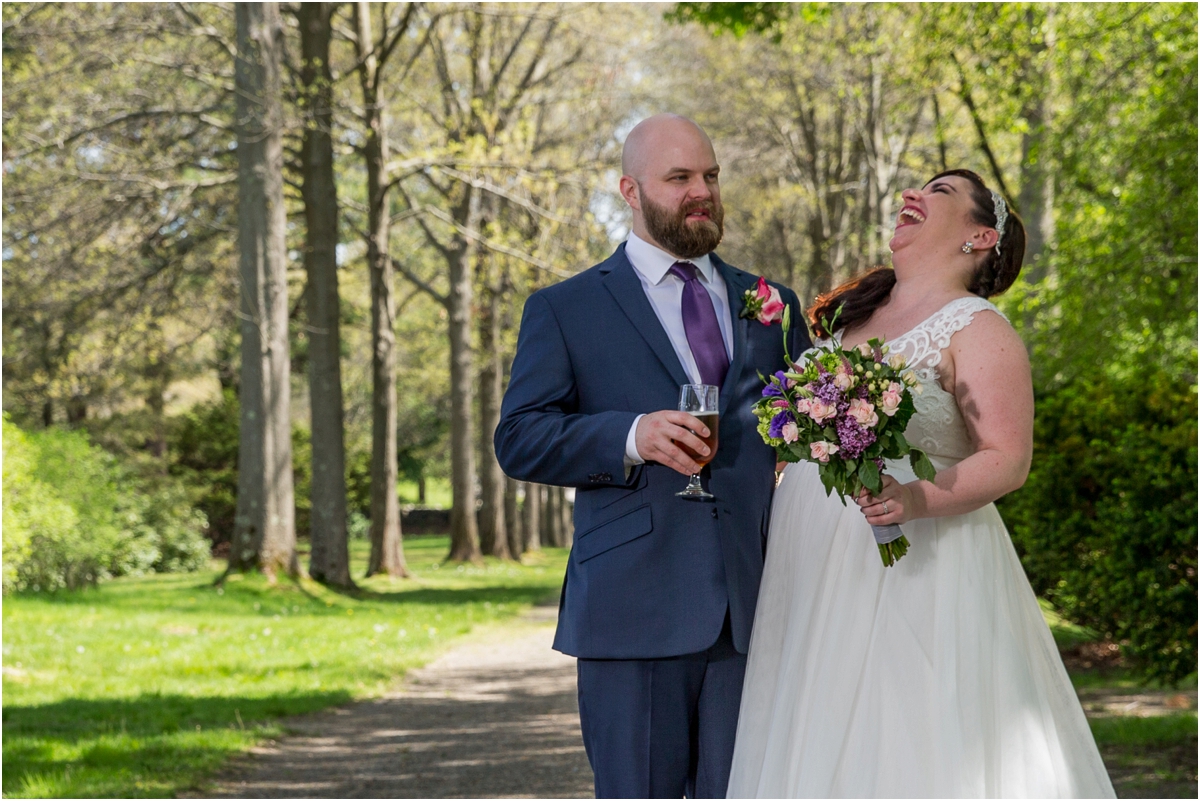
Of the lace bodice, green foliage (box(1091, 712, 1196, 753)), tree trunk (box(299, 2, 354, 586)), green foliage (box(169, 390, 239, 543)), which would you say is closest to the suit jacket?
the lace bodice

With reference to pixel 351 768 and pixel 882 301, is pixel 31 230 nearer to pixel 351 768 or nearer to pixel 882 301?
pixel 351 768

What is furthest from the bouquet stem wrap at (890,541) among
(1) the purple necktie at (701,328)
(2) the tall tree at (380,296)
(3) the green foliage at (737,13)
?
(2) the tall tree at (380,296)

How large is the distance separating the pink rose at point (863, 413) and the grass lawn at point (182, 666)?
15.1 ft

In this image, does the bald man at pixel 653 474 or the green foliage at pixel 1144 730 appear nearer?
the bald man at pixel 653 474

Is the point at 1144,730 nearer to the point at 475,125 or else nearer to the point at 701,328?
the point at 701,328

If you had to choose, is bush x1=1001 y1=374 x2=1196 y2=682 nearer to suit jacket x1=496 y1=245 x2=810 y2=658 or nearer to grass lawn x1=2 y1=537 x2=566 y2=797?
suit jacket x1=496 y1=245 x2=810 y2=658

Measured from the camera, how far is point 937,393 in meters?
3.34

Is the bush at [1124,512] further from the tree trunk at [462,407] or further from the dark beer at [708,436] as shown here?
the tree trunk at [462,407]

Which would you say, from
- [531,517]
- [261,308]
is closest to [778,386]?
[261,308]

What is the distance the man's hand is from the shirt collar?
0.68 m

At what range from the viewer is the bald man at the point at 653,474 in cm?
333

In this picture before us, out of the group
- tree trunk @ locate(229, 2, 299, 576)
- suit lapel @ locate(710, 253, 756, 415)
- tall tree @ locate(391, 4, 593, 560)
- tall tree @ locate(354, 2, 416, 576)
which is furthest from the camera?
tall tree @ locate(391, 4, 593, 560)

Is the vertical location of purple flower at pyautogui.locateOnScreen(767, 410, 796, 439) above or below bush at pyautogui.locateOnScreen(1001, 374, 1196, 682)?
above

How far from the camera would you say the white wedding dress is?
315 cm
